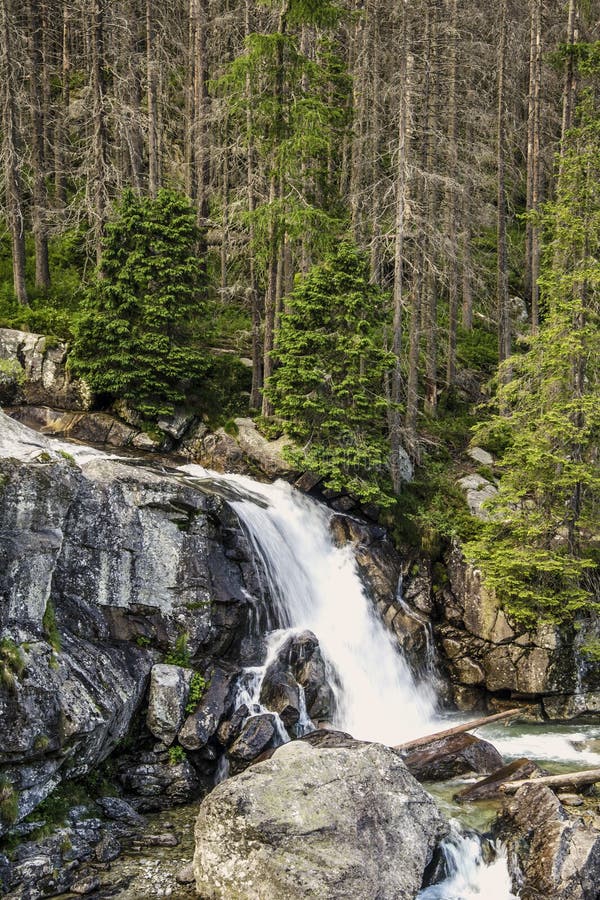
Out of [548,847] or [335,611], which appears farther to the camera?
[335,611]

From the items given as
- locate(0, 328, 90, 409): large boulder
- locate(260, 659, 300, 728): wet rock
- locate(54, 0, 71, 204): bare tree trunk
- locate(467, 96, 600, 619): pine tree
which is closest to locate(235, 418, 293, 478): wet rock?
locate(0, 328, 90, 409): large boulder

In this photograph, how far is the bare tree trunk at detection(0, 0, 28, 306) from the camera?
22.5 metres

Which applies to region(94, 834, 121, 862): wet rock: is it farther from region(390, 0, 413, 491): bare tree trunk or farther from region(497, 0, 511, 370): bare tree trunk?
region(497, 0, 511, 370): bare tree trunk

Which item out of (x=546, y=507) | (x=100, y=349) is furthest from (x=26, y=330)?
(x=546, y=507)

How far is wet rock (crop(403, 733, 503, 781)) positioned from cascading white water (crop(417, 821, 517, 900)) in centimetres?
210

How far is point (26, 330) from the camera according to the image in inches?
834

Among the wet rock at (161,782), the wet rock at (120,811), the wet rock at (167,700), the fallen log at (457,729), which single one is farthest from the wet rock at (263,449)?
the wet rock at (120,811)

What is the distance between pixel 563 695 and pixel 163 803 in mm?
9427

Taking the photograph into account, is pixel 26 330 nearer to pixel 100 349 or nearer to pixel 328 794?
pixel 100 349

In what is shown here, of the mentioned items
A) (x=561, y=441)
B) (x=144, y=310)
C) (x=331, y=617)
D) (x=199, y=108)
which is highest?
(x=199, y=108)

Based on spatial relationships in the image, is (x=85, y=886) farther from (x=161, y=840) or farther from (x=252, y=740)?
(x=252, y=740)

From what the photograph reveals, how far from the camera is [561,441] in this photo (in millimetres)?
18141

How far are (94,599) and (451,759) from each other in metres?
6.87

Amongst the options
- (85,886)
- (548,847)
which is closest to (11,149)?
(85,886)
